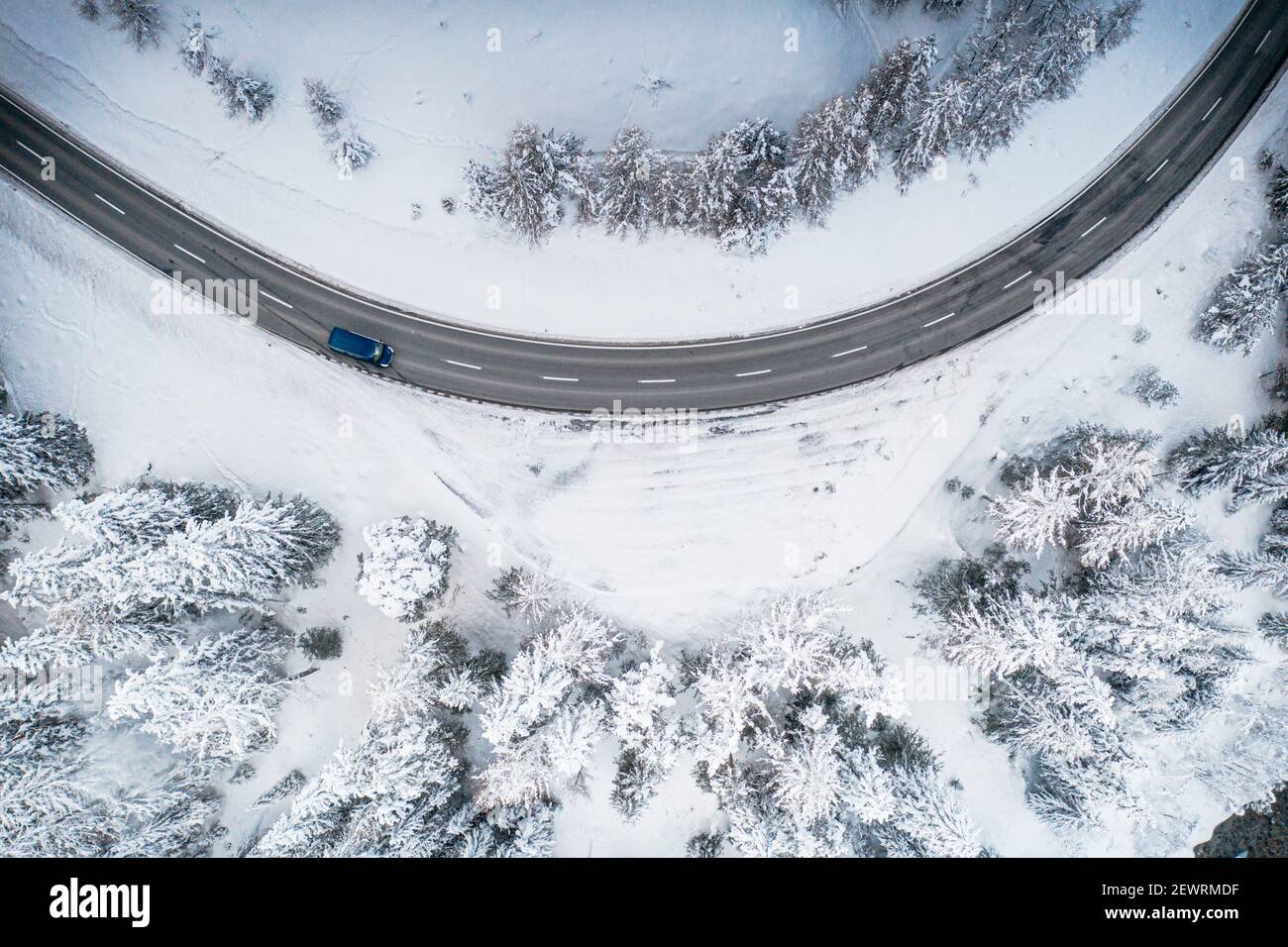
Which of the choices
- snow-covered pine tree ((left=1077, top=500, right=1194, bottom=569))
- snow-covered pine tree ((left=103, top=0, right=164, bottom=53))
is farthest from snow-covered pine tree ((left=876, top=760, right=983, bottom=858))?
snow-covered pine tree ((left=103, top=0, right=164, bottom=53))

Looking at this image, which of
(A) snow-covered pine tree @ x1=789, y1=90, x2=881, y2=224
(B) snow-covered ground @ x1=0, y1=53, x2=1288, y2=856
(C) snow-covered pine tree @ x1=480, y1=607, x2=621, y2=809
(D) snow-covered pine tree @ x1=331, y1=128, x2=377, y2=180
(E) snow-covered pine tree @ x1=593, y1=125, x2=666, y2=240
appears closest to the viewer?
(C) snow-covered pine tree @ x1=480, y1=607, x2=621, y2=809

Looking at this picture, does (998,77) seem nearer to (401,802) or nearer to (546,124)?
(546,124)

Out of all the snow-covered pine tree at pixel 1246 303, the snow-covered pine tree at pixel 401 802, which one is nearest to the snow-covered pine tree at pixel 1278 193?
the snow-covered pine tree at pixel 1246 303

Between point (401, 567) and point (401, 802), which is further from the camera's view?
point (401, 567)

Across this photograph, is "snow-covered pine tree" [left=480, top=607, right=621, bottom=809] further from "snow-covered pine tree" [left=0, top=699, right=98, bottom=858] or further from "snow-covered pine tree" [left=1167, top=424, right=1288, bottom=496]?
"snow-covered pine tree" [left=1167, top=424, right=1288, bottom=496]

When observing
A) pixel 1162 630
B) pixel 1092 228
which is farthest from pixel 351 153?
pixel 1162 630

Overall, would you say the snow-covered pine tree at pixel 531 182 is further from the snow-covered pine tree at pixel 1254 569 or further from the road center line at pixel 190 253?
the snow-covered pine tree at pixel 1254 569
